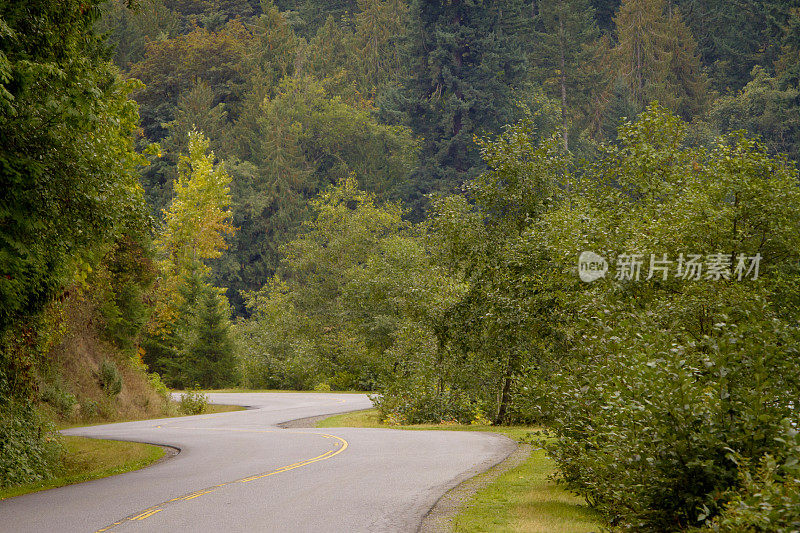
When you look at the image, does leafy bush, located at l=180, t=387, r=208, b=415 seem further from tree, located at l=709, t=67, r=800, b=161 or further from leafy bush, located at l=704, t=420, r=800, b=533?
tree, located at l=709, t=67, r=800, b=161

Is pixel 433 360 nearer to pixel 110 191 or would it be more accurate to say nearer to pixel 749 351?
pixel 110 191

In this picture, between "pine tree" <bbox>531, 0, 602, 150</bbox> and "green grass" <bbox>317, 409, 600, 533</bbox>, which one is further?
"pine tree" <bbox>531, 0, 602, 150</bbox>

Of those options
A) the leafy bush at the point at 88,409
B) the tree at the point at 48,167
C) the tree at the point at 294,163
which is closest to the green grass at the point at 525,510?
the tree at the point at 48,167

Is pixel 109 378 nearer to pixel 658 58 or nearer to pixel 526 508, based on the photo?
pixel 526 508

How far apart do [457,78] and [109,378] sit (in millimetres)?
48133

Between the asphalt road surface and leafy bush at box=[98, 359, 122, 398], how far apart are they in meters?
5.97

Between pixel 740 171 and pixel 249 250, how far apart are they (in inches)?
2363

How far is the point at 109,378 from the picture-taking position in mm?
28297

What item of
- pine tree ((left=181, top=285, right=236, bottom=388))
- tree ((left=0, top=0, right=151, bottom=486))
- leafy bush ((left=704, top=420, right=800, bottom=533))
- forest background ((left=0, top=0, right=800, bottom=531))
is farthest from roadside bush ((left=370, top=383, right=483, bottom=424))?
pine tree ((left=181, top=285, right=236, bottom=388))

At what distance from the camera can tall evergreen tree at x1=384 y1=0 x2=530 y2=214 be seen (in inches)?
2662

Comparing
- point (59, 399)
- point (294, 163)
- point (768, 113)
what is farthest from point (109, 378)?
point (768, 113)

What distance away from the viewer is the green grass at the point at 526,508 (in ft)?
32.8

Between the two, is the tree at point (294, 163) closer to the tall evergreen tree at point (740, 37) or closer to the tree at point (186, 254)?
the tree at point (186, 254)

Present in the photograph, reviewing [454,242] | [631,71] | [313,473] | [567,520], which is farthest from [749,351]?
[631,71]
